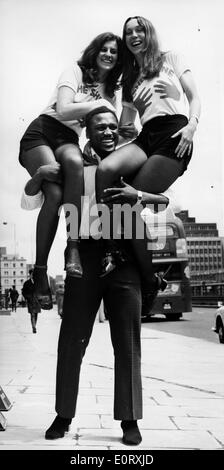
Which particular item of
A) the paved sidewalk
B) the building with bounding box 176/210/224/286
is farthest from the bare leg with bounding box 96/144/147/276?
the paved sidewalk

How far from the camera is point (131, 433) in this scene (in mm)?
3346

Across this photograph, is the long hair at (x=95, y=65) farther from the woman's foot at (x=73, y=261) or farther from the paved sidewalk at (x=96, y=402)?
the paved sidewalk at (x=96, y=402)

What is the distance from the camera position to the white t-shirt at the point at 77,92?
12.0 feet

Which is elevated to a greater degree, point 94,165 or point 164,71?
point 164,71

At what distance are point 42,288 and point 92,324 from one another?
345 millimetres

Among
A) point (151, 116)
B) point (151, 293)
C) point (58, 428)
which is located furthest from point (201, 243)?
point (58, 428)

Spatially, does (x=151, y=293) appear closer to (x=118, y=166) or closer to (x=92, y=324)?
(x=92, y=324)

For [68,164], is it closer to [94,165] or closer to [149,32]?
[94,165]

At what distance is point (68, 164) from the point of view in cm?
358

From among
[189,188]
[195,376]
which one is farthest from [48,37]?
[195,376]

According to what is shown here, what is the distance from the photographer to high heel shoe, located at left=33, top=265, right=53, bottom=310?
3.58 m

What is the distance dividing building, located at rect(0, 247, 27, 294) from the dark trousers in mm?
419

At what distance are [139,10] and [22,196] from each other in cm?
129

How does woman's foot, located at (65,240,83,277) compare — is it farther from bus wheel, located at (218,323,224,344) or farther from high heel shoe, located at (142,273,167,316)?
bus wheel, located at (218,323,224,344)
